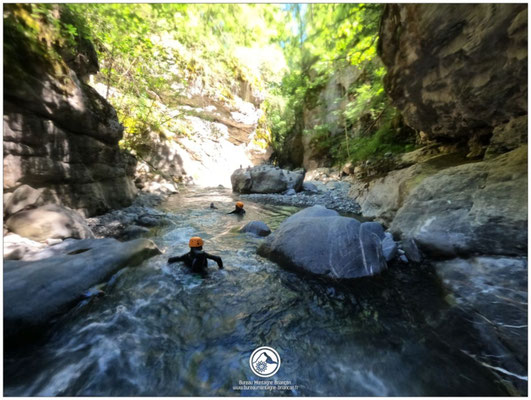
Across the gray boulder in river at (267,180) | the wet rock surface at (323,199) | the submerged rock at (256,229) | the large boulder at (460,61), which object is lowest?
the submerged rock at (256,229)

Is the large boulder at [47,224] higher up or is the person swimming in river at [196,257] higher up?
the large boulder at [47,224]

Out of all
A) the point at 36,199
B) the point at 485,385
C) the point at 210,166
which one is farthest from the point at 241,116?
the point at 485,385

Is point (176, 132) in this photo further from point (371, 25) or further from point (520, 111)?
point (520, 111)

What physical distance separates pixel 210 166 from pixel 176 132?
462cm

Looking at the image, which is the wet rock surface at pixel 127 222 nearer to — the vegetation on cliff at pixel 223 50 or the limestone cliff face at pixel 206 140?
the vegetation on cliff at pixel 223 50

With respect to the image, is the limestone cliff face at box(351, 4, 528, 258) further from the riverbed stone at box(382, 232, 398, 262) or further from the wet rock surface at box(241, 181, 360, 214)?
the wet rock surface at box(241, 181, 360, 214)

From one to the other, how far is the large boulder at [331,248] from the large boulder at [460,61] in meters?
3.38

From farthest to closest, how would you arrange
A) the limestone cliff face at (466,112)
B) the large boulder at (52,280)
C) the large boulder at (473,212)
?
the limestone cliff face at (466,112) → the large boulder at (473,212) → the large boulder at (52,280)

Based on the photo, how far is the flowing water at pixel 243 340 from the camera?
1718 millimetres

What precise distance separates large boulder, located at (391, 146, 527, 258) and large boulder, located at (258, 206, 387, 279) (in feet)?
2.64

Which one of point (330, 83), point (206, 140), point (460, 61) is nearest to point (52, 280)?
point (460, 61)

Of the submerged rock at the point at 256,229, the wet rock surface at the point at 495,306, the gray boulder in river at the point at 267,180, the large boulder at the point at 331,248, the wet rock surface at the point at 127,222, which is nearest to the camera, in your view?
the wet rock surface at the point at 495,306

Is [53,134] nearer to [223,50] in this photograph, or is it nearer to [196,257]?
[223,50]

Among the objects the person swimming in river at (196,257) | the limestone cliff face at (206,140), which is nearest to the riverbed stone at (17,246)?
the person swimming in river at (196,257)
